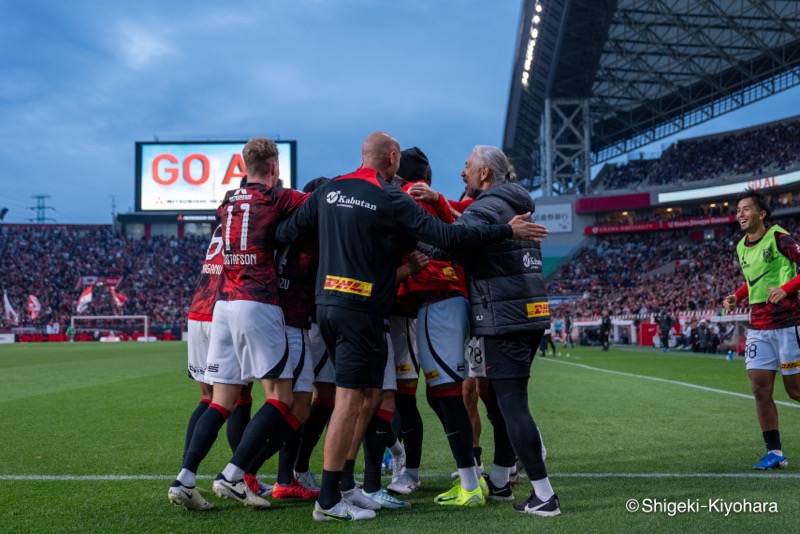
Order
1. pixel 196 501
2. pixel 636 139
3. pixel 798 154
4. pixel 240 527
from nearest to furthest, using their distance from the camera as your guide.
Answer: pixel 240 527 < pixel 196 501 < pixel 798 154 < pixel 636 139

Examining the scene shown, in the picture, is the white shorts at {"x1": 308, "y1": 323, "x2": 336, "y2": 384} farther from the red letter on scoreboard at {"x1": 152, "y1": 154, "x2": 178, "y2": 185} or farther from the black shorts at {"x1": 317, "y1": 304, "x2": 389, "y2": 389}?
the red letter on scoreboard at {"x1": 152, "y1": 154, "x2": 178, "y2": 185}

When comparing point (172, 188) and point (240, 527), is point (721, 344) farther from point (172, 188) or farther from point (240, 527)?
point (172, 188)

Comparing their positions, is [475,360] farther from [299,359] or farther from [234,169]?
[234,169]

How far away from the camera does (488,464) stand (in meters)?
6.18

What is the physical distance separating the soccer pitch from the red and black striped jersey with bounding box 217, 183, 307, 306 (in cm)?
142

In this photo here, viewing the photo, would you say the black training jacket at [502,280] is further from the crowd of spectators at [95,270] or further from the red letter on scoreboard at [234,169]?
the crowd of spectators at [95,270]

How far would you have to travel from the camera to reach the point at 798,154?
49.8 m

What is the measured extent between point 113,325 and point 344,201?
2131 inches

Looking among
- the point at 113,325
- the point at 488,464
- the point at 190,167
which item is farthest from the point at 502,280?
the point at 113,325

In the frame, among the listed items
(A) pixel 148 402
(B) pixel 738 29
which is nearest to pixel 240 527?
(A) pixel 148 402

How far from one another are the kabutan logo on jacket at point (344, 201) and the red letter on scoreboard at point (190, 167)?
171ft

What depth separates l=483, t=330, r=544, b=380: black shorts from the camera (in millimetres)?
4547

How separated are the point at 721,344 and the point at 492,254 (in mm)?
24791

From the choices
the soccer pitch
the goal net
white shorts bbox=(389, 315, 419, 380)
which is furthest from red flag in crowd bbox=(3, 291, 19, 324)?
white shorts bbox=(389, 315, 419, 380)
